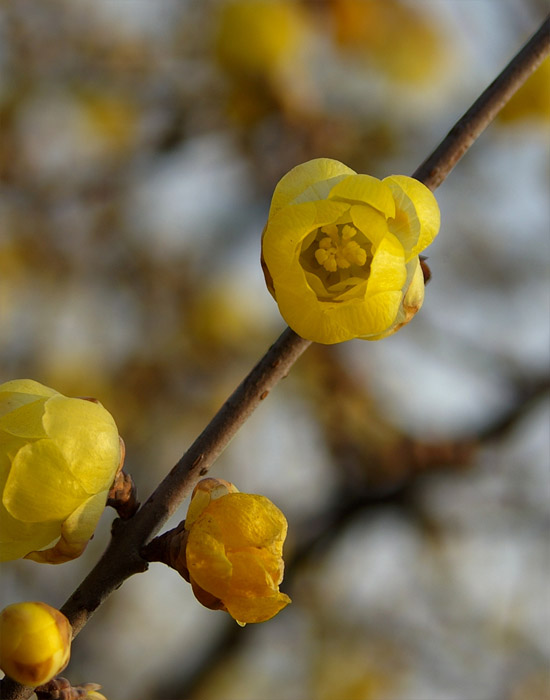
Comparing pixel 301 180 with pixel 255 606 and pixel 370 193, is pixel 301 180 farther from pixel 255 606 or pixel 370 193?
pixel 255 606

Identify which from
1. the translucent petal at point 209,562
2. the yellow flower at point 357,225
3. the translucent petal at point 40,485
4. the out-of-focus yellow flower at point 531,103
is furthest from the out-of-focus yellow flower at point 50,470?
the out-of-focus yellow flower at point 531,103

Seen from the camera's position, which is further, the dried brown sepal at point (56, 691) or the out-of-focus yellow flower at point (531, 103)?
the out-of-focus yellow flower at point (531, 103)

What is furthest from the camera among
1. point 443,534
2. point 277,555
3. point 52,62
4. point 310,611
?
point 310,611

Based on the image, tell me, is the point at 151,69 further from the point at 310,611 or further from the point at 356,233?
the point at 356,233

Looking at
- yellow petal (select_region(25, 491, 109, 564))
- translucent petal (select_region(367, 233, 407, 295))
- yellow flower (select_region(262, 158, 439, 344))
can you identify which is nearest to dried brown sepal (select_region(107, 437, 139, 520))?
yellow petal (select_region(25, 491, 109, 564))

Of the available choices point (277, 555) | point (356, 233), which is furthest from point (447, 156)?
point (277, 555)

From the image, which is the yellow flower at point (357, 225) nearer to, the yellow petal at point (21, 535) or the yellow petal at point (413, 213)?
the yellow petal at point (413, 213)

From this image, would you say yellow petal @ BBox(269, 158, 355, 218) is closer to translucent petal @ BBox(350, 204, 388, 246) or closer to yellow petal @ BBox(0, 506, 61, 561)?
translucent petal @ BBox(350, 204, 388, 246)
